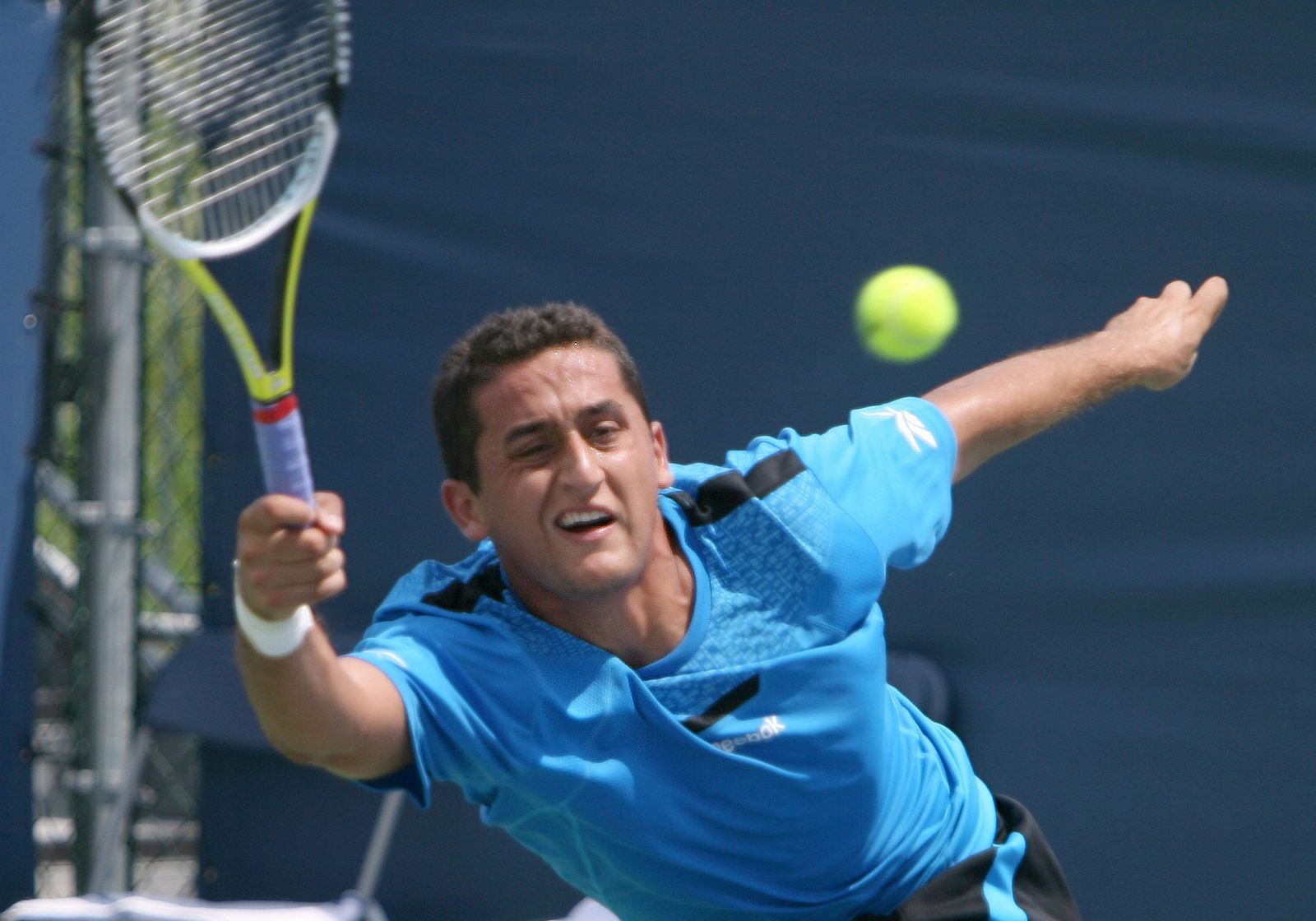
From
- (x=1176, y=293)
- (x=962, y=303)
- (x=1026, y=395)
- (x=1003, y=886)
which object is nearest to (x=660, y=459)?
(x=1026, y=395)

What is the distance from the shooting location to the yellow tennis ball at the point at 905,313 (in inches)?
154

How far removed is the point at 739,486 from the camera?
2391 mm

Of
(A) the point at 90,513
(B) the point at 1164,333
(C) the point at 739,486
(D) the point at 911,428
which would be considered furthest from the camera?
(A) the point at 90,513

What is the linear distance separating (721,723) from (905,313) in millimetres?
2033

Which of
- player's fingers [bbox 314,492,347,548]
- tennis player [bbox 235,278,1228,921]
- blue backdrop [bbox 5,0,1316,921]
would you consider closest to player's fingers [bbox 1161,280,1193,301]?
tennis player [bbox 235,278,1228,921]

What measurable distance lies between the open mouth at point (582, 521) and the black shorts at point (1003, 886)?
2.36 ft

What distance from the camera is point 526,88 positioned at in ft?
14.3

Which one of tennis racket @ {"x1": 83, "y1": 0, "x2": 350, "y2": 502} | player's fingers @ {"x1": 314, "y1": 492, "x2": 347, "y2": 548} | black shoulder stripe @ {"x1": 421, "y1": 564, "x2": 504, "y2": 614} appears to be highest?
tennis racket @ {"x1": 83, "y1": 0, "x2": 350, "y2": 502}

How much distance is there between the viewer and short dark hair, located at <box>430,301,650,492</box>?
2244 millimetres

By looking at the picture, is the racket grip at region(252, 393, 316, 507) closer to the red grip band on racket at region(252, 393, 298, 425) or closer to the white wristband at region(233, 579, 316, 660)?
the red grip band on racket at region(252, 393, 298, 425)

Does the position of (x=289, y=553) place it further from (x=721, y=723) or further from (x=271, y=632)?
(x=721, y=723)

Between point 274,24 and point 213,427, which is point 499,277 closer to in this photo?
point 213,427

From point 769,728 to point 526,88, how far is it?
2663 mm

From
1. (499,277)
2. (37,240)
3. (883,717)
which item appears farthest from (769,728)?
(37,240)
